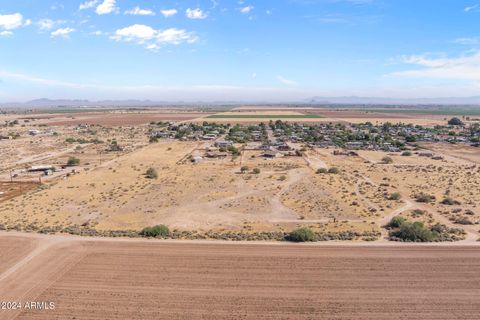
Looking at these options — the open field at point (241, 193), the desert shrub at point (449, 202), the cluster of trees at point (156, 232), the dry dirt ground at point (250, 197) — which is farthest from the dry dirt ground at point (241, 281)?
the desert shrub at point (449, 202)

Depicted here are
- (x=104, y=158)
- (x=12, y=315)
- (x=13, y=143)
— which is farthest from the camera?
(x=13, y=143)

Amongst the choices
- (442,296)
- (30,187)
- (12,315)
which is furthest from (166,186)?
(442,296)

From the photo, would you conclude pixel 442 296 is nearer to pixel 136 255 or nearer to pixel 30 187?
pixel 136 255

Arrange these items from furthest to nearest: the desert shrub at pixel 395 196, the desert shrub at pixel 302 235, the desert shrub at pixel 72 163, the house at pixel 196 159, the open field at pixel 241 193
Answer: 1. the house at pixel 196 159
2. the desert shrub at pixel 72 163
3. the desert shrub at pixel 395 196
4. the open field at pixel 241 193
5. the desert shrub at pixel 302 235

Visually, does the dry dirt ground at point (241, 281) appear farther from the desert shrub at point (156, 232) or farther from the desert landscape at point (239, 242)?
the desert shrub at point (156, 232)

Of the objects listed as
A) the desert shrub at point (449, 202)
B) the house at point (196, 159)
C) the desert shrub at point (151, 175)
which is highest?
the house at point (196, 159)

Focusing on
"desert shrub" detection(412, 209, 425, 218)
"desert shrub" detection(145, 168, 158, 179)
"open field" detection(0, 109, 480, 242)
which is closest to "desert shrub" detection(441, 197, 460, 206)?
"open field" detection(0, 109, 480, 242)

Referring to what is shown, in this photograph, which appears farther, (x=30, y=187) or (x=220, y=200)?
(x=30, y=187)
